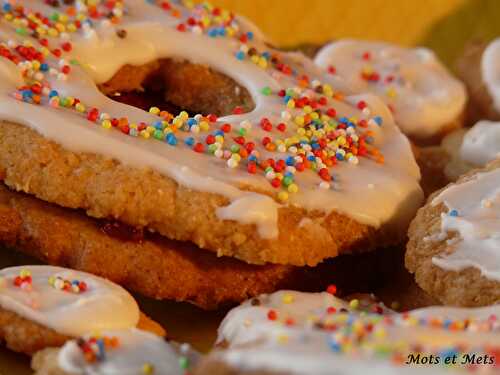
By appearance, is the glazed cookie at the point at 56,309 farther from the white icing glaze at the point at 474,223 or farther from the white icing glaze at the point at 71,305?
the white icing glaze at the point at 474,223

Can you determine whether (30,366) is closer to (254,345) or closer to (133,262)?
(133,262)

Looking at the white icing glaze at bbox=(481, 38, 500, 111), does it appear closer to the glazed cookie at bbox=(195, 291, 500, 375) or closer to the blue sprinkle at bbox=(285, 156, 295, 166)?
the blue sprinkle at bbox=(285, 156, 295, 166)

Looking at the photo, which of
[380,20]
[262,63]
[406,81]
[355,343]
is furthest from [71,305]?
[380,20]

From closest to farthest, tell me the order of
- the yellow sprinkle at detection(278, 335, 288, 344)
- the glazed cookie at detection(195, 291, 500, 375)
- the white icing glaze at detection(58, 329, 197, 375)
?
the glazed cookie at detection(195, 291, 500, 375), the yellow sprinkle at detection(278, 335, 288, 344), the white icing glaze at detection(58, 329, 197, 375)

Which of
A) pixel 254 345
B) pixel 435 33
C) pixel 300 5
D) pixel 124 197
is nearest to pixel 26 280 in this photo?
pixel 124 197

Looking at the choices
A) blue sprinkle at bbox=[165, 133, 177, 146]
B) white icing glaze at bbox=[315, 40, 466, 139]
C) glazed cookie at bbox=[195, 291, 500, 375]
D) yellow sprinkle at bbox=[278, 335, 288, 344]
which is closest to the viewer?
glazed cookie at bbox=[195, 291, 500, 375]

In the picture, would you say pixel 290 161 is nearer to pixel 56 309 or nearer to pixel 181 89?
pixel 181 89

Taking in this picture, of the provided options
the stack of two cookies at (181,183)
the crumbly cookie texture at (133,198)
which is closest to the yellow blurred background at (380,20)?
the stack of two cookies at (181,183)

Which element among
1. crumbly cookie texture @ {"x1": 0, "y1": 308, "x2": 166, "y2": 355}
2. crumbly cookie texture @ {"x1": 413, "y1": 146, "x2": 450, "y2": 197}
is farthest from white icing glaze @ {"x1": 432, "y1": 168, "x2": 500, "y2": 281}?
crumbly cookie texture @ {"x1": 0, "y1": 308, "x2": 166, "y2": 355}
